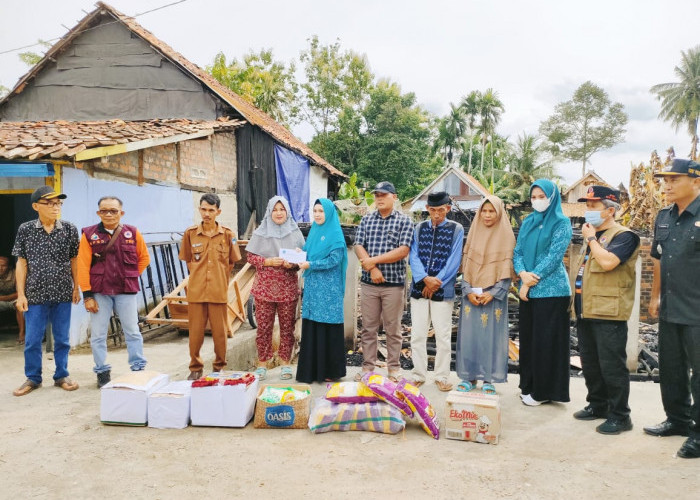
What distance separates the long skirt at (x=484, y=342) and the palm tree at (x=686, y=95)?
40.6 m

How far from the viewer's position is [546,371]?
158 inches

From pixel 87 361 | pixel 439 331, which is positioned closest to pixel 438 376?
pixel 439 331

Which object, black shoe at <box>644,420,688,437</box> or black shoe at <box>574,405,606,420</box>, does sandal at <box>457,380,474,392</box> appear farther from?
black shoe at <box>644,420,688,437</box>

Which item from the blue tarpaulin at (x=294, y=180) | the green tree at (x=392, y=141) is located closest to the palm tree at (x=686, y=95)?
the green tree at (x=392, y=141)

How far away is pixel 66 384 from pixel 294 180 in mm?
10446

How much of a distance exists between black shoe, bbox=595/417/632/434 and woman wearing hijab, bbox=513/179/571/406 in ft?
1.57

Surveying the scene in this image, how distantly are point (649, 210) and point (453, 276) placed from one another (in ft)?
39.8

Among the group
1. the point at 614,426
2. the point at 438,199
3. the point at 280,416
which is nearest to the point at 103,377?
the point at 280,416

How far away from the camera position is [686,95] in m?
37.0

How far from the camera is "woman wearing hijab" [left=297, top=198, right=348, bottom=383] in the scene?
4516 millimetres

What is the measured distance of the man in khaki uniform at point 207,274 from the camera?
4426mm

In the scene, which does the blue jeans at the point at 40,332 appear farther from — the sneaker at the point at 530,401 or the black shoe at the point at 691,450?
the black shoe at the point at 691,450

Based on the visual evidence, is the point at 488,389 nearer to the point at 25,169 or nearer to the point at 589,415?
the point at 589,415

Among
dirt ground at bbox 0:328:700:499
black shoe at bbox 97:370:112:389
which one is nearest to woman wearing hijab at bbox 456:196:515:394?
dirt ground at bbox 0:328:700:499
